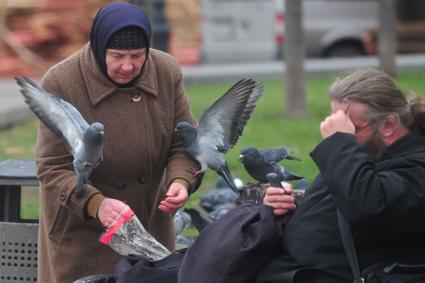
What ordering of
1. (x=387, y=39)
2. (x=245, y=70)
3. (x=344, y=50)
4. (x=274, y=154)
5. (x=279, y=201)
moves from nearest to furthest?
1. (x=279, y=201)
2. (x=274, y=154)
3. (x=387, y=39)
4. (x=245, y=70)
5. (x=344, y=50)

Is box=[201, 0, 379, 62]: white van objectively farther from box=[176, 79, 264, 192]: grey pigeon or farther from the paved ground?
box=[176, 79, 264, 192]: grey pigeon

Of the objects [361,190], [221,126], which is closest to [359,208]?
[361,190]

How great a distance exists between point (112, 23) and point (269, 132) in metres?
6.19

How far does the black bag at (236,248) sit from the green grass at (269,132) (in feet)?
11.4

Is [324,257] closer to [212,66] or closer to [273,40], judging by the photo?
[212,66]

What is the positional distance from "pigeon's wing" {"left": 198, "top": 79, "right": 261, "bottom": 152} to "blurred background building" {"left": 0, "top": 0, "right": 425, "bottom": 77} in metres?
10.6

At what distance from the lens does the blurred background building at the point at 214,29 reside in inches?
604

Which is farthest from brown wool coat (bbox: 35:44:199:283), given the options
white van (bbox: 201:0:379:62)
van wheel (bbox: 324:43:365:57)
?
van wheel (bbox: 324:43:365:57)

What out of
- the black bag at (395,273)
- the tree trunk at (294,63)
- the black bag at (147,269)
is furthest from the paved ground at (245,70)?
the black bag at (395,273)

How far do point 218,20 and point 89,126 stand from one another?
14.0 meters

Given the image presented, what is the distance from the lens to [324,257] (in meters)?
3.51

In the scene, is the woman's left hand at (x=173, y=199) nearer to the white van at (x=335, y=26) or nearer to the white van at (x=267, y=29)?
the white van at (x=267, y=29)

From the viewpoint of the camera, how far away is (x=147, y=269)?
3801 millimetres

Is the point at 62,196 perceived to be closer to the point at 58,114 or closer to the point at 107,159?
the point at 107,159
